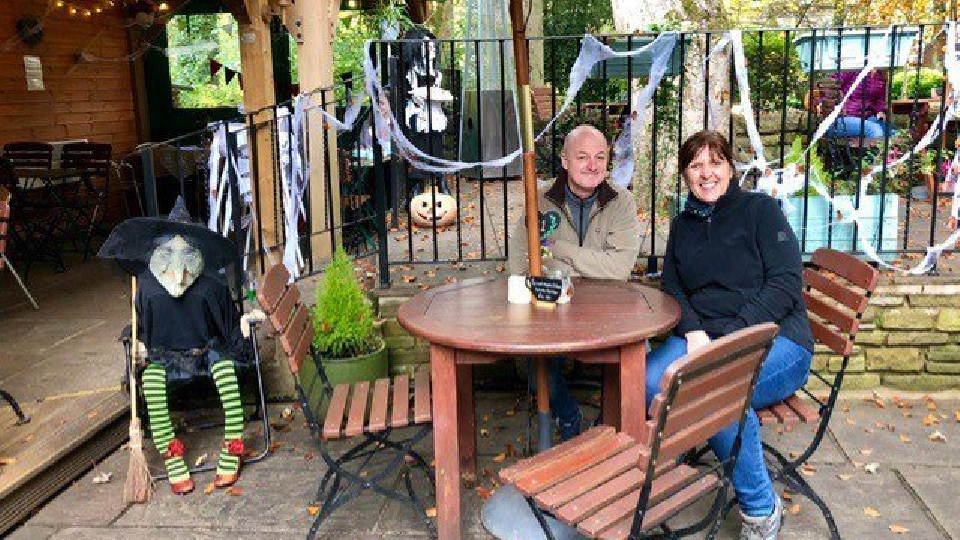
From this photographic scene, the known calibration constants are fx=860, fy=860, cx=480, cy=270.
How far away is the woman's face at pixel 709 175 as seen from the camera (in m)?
3.45

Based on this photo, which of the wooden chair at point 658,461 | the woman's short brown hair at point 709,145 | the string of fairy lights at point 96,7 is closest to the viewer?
the wooden chair at point 658,461

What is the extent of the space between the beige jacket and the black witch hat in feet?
4.65

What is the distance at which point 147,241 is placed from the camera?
3.92 metres

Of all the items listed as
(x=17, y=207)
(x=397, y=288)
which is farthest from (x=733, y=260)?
(x=17, y=207)

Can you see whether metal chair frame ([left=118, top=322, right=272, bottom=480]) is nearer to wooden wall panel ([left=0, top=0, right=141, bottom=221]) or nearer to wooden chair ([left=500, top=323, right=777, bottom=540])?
wooden chair ([left=500, top=323, right=777, bottom=540])

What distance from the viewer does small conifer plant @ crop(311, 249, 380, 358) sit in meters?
4.39

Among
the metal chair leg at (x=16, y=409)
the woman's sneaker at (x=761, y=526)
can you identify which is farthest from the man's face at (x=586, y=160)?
the metal chair leg at (x=16, y=409)

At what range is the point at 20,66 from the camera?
9414 mm

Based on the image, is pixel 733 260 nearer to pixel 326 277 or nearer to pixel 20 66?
pixel 326 277

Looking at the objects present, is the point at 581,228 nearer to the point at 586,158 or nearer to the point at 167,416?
the point at 586,158

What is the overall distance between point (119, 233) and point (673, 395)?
2.74 m

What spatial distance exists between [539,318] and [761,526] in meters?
1.09

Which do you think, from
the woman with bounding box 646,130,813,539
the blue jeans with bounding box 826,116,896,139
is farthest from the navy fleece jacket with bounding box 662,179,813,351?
the blue jeans with bounding box 826,116,896,139

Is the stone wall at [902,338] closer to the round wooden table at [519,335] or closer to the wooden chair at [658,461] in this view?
the round wooden table at [519,335]
